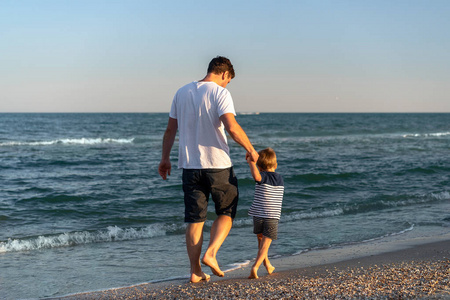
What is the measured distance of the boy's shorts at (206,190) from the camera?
380 cm

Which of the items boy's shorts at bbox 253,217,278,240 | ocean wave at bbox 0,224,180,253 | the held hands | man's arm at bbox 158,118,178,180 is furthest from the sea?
the held hands

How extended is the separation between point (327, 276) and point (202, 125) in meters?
1.80

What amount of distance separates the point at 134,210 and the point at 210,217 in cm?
159

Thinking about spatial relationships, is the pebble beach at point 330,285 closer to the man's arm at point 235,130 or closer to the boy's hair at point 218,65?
the man's arm at point 235,130

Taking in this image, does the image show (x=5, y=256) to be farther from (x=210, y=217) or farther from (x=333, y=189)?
(x=333, y=189)

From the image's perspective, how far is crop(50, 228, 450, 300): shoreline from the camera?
3.47 m

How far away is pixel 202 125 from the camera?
3.75m

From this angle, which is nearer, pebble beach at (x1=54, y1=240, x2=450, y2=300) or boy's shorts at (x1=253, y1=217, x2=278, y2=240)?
pebble beach at (x1=54, y1=240, x2=450, y2=300)

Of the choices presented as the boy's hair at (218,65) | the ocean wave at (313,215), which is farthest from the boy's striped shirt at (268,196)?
the ocean wave at (313,215)

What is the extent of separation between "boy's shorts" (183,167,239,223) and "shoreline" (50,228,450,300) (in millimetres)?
641

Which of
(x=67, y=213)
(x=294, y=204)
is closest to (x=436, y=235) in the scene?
(x=294, y=204)

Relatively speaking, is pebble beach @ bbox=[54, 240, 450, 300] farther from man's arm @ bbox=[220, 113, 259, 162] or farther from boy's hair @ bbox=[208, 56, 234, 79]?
boy's hair @ bbox=[208, 56, 234, 79]

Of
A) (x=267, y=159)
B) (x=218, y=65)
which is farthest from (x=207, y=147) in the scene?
(x=218, y=65)

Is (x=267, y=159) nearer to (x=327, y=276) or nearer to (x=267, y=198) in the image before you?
(x=267, y=198)
